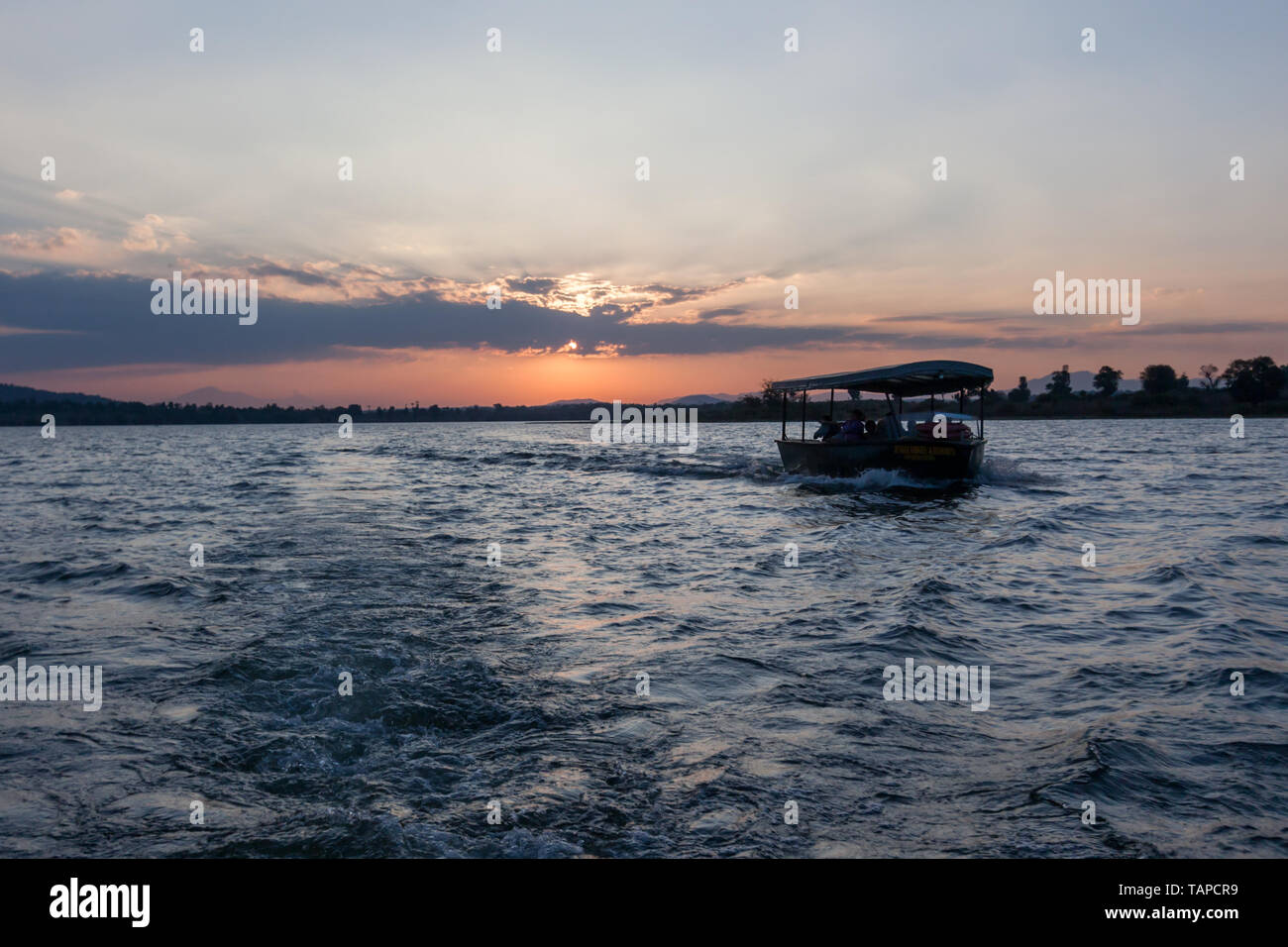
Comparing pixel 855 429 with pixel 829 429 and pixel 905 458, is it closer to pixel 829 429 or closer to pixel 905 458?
pixel 829 429

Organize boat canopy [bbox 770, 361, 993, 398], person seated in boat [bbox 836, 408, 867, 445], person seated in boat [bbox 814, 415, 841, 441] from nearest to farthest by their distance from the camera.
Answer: boat canopy [bbox 770, 361, 993, 398] → person seated in boat [bbox 836, 408, 867, 445] → person seated in boat [bbox 814, 415, 841, 441]

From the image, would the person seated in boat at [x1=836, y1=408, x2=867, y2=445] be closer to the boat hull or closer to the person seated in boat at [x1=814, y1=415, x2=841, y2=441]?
the boat hull

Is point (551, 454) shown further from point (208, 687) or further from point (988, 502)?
point (208, 687)

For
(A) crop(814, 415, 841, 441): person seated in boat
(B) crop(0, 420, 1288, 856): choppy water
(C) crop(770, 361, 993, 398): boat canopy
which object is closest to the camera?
(B) crop(0, 420, 1288, 856): choppy water

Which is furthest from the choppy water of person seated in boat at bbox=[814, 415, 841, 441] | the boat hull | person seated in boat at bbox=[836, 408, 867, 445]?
person seated in boat at bbox=[814, 415, 841, 441]

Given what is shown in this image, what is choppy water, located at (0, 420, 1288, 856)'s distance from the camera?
483 cm

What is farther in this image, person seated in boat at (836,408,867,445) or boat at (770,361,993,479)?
person seated in boat at (836,408,867,445)

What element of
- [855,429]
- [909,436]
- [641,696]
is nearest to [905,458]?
[909,436]

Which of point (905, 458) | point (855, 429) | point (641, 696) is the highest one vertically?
point (855, 429)

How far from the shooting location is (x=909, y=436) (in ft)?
93.4

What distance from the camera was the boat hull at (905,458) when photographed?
26906 millimetres

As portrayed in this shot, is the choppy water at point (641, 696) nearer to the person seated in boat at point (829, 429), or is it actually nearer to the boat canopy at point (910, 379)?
the boat canopy at point (910, 379)

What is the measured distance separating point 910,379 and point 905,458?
3393 millimetres

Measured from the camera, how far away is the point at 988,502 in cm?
2506
